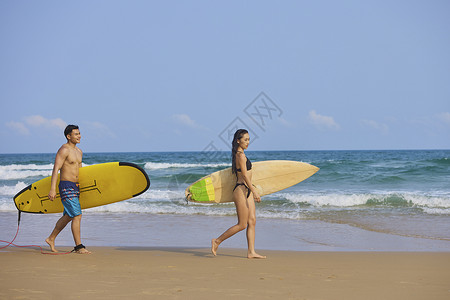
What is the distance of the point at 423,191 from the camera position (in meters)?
14.2

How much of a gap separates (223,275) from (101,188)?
2.45 meters

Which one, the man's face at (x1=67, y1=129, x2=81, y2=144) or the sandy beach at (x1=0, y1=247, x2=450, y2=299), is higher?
the man's face at (x1=67, y1=129, x2=81, y2=144)

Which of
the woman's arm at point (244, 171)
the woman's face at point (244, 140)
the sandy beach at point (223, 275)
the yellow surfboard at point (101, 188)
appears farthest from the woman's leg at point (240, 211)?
the yellow surfboard at point (101, 188)

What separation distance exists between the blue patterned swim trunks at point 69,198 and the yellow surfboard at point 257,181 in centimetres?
135

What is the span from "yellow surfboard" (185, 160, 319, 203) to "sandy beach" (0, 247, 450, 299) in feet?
2.30

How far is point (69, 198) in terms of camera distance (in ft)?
16.7

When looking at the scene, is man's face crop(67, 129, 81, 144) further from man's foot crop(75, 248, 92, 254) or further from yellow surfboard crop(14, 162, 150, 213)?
man's foot crop(75, 248, 92, 254)

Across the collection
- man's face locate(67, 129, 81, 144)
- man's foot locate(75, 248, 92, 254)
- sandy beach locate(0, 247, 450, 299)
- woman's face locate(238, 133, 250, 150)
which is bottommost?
sandy beach locate(0, 247, 450, 299)

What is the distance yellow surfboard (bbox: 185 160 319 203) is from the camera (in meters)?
5.50

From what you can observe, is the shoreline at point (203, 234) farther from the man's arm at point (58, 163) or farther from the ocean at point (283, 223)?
the man's arm at point (58, 163)

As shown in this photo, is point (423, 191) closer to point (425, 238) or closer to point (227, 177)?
point (425, 238)

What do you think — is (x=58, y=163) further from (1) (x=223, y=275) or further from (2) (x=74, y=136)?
(1) (x=223, y=275)

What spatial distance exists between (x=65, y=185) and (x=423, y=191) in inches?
479

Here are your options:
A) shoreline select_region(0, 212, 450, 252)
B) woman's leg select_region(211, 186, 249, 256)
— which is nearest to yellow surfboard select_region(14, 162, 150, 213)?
shoreline select_region(0, 212, 450, 252)
